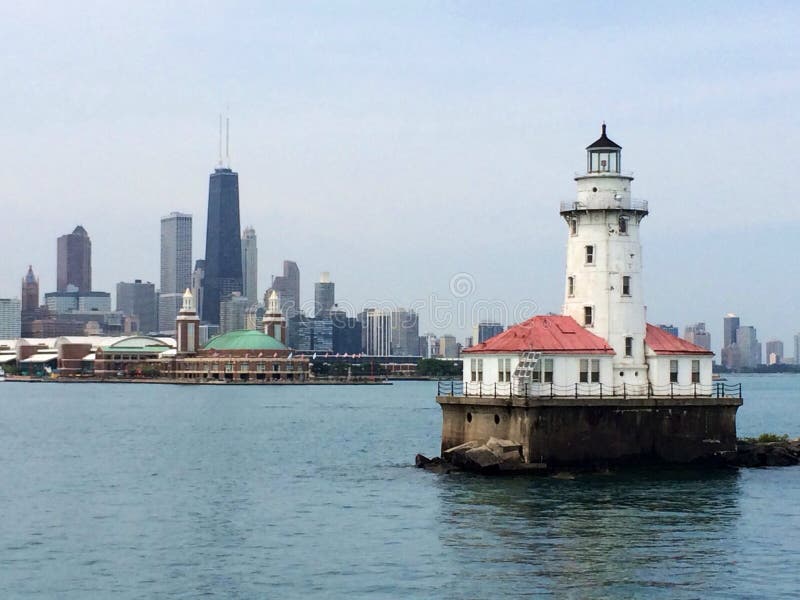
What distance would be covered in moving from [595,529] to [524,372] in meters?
13.5

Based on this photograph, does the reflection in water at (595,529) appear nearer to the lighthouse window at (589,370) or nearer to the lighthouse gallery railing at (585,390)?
the lighthouse gallery railing at (585,390)

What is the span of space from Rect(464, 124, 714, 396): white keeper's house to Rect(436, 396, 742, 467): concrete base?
121 cm

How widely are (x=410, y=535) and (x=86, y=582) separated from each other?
1089 centimetres

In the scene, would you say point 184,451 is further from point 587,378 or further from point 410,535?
point 410,535

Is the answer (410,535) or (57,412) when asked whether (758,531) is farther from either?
(57,412)

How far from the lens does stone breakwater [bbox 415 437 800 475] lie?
5591 cm

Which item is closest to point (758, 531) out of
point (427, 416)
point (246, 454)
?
point (246, 454)

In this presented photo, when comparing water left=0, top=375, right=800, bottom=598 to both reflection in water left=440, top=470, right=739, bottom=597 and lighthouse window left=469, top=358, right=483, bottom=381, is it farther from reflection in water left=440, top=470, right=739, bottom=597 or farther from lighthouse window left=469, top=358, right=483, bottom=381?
lighthouse window left=469, top=358, right=483, bottom=381

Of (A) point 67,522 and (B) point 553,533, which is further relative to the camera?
(A) point 67,522

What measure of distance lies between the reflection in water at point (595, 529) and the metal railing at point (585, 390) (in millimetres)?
3489

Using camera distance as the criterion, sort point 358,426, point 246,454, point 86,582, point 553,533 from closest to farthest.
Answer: point 86,582 < point 553,533 < point 246,454 < point 358,426

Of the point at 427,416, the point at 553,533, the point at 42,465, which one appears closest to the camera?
the point at 553,533

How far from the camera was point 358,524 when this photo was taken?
46719 millimetres

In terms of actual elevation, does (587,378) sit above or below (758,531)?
above
